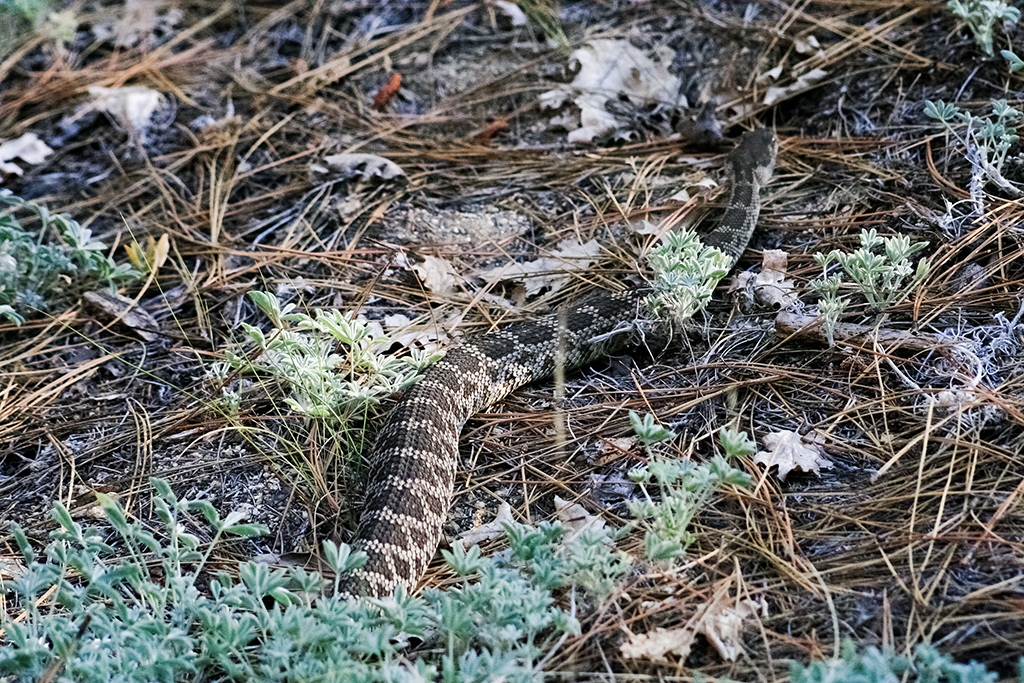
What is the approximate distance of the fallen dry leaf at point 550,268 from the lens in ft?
17.0

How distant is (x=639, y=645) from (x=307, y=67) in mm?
5512

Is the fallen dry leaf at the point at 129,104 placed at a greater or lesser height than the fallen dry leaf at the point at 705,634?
greater

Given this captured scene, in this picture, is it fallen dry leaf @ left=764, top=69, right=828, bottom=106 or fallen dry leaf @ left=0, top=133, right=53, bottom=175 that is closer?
fallen dry leaf @ left=764, top=69, right=828, bottom=106

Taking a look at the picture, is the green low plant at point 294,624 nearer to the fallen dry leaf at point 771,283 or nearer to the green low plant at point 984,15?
the fallen dry leaf at point 771,283

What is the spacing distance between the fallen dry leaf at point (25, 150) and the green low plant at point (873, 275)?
5.59 meters

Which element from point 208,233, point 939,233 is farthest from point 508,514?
point 208,233

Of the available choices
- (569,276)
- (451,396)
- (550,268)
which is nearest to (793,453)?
(451,396)

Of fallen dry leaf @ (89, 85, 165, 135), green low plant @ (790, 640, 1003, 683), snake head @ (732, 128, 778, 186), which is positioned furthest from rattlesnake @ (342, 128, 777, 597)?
fallen dry leaf @ (89, 85, 165, 135)

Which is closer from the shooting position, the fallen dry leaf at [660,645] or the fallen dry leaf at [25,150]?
the fallen dry leaf at [660,645]

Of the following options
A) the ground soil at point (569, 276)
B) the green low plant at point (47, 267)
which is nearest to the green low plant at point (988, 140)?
the ground soil at point (569, 276)

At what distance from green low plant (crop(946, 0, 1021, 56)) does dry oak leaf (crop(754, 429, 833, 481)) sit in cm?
307

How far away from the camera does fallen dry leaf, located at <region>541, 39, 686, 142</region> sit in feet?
20.3

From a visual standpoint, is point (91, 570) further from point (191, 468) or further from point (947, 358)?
point (947, 358)

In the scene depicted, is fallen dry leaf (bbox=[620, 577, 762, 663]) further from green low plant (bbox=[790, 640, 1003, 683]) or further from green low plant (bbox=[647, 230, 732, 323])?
green low plant (bbox=[647, 230, 732, 323])
